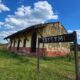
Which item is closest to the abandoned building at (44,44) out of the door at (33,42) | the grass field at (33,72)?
the door at (33,42)

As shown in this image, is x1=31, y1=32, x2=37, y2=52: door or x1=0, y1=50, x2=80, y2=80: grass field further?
x1=31, y1=32, x2=37, y2=52: door

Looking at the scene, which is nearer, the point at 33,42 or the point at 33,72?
the point at 33,72

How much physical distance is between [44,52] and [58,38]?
38.2ft

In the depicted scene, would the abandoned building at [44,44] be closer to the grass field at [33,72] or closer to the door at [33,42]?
the door at [33,42]

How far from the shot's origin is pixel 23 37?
82.8 feet

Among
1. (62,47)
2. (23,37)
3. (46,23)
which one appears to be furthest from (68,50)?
(23,37)

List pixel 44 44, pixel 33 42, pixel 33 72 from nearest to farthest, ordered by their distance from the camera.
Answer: pixel 33 72 → pixel 44 44 → pixel 33 42

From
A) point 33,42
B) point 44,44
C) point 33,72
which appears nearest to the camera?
point 33,72

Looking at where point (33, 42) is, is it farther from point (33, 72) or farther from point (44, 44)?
point (33, 72)

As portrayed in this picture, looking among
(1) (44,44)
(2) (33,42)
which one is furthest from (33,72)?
(2) (33,42)

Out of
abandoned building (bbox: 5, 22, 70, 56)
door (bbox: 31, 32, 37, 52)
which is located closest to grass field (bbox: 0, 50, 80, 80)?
abandoned building (bbox: 5, 22, 70, 56)

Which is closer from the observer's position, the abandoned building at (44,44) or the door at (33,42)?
the abandoned building at (44,44)

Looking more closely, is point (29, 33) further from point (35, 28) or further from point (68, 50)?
point (68, 50)

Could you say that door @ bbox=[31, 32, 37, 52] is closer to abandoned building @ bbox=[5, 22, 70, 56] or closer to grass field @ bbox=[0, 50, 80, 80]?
abandoned building @ bbox=[5, 22, 70, 56]
